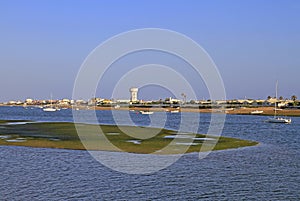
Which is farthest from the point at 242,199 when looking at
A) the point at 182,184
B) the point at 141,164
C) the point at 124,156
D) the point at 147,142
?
the point at 147,142

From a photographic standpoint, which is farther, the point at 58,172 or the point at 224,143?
the point at 224,143

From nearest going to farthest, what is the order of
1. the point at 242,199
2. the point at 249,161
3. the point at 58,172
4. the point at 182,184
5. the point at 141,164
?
the point at 242,199, the point at 182,184, the point at 58,172, the point at 141,164, the point at 249,161

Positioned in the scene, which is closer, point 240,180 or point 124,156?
point 240,180

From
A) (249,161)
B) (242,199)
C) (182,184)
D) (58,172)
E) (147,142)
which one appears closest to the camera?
(242,199)

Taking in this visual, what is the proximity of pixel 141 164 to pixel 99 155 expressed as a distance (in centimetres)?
543

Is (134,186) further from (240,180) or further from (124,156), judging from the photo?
(124,156)

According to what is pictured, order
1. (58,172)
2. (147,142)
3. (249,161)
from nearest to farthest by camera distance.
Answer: (58,172), (249,161), (147,142)

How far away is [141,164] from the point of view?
31.0 meters

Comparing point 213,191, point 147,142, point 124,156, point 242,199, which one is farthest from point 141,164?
point 147,142

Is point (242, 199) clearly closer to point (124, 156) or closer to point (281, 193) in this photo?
point (281, 193)

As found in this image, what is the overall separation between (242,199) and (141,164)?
1078 cm

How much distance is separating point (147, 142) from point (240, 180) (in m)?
20.6

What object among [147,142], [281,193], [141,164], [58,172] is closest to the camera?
[281,193]

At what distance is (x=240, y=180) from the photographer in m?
25.9
